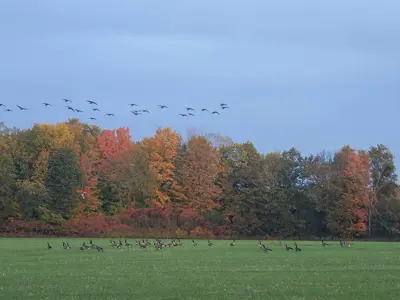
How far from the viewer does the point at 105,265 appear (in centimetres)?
3047

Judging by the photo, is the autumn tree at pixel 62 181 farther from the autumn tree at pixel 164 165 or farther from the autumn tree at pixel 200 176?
the autumn tree at pixel 200 176

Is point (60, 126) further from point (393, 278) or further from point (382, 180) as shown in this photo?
point (393, 278)

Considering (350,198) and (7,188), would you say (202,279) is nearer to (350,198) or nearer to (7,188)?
(350,198)

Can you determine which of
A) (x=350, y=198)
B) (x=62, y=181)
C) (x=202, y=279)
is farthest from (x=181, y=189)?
(x=202, y=279)

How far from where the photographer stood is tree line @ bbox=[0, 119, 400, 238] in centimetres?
7894

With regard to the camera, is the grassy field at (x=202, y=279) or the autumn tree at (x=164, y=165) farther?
the autumn tree at (x=164, y=165)

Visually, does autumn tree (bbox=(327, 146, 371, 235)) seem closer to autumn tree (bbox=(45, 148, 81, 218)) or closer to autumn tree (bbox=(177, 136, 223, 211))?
autumn tree (bbox=(177, 136, 223, 211))

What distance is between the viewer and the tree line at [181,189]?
3108 inches

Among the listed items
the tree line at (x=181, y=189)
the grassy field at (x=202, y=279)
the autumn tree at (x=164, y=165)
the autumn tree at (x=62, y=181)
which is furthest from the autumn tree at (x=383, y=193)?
the grassy field at (x=202, y=279)

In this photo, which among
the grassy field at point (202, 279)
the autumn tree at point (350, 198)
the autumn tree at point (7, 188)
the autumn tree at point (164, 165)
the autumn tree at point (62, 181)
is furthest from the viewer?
the autumn tree at point (164, 165)

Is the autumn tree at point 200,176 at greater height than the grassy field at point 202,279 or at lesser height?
greater

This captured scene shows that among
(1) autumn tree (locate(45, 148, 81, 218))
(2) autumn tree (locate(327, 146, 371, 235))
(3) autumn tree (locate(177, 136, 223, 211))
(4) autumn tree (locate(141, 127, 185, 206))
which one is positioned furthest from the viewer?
(4) autumn tree (locate(141, 127, 185, 206))

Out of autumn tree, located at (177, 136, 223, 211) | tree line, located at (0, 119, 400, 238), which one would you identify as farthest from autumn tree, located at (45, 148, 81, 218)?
autumn tree, located at (177, 136, 223, 211)

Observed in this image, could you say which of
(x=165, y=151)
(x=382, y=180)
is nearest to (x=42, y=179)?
(x=165, y=151)
